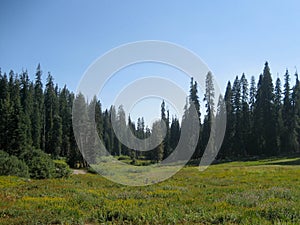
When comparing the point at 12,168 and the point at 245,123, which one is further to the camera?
the point at 245,123

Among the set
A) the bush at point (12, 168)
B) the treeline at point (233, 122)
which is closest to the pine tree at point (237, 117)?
the treeline at point (233, 122)

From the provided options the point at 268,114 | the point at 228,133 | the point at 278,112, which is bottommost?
the point at 228,133

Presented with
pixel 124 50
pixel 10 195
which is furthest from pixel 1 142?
pixel 124 50

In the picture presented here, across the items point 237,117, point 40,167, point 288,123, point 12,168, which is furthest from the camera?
point 237,117

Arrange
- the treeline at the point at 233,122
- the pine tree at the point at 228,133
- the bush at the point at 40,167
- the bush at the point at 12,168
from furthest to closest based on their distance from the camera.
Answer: the pine tree at the point at 228,133 < the treeline at the point at 233,122 < the bush at the point at 40,167 < the bush at the point at 12,168

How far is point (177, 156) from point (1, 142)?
33.7 m

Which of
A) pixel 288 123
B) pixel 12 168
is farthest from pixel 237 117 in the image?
pixel 12 168

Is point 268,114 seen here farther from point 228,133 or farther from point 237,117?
point 228,133

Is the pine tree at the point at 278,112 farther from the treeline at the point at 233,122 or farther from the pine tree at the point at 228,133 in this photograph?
the pine tree at the point at 228,133

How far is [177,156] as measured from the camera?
67500 millimetres

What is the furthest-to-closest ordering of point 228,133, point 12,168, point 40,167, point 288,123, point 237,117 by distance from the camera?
point 237,117, point 228,133, point 288,123, point 40,167, point 12,168

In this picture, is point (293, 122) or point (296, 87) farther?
point (296, 87)

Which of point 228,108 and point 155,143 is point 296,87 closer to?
point 228,108

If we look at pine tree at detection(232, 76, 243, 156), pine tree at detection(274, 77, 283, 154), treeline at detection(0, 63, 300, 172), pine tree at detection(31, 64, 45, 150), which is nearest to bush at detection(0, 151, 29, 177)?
treeline at detection(0, 63, 300, 172)
